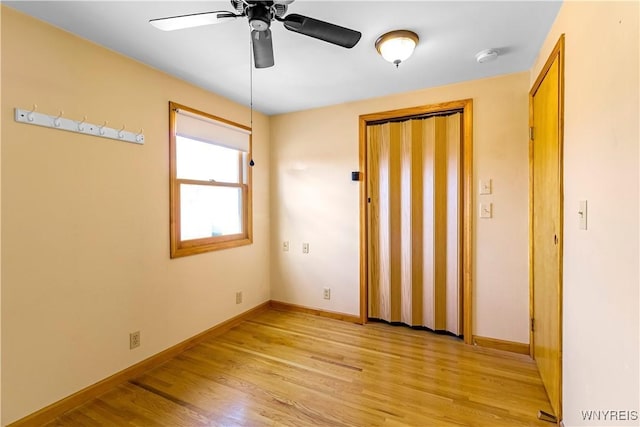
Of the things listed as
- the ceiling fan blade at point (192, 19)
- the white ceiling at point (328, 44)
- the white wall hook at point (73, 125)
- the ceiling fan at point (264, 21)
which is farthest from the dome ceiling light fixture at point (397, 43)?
the white wall hook at point (73, 125)

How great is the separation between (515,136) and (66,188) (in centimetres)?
333

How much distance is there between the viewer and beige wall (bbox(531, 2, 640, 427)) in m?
0.93

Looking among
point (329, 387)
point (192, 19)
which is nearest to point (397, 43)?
point (192, 19)

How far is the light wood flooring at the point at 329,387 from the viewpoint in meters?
1.72

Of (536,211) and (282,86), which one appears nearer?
(536,211)

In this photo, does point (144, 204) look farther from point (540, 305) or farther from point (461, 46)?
point (540, 305)

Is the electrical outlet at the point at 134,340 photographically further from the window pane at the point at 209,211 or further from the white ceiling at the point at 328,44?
the white ceiling at the point at 328,44

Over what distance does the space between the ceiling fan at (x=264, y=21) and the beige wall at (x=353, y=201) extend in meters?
1.16

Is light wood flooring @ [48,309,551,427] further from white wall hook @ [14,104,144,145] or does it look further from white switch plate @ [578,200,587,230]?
white wall hook @ [14,104,144,145]

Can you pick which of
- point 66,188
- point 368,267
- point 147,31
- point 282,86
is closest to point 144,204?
point 66,188

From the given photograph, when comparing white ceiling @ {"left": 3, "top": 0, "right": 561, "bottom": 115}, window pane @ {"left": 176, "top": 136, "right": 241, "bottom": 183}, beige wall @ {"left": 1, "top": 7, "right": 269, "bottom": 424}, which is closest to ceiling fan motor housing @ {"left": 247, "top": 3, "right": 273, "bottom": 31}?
white ceiling @ {"left": 3, "top": 0, "right": 561, "bottom": 115}

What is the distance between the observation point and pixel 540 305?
205 cm

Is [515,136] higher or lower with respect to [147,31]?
lower

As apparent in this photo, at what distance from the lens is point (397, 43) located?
1.82 metres
